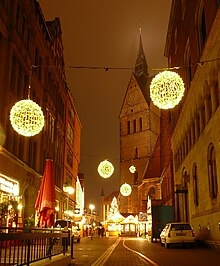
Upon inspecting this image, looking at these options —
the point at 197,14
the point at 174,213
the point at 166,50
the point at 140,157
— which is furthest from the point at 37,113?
the point at 140,157

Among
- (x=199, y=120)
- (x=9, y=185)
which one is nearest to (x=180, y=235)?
(x=199, y=120)

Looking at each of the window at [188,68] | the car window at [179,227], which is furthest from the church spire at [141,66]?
the car window at [179,227]

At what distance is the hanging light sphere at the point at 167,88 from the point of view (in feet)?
48.3

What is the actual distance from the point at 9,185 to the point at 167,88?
12.4 meters

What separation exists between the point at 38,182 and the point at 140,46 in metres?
90.1

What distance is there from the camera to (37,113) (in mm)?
15883

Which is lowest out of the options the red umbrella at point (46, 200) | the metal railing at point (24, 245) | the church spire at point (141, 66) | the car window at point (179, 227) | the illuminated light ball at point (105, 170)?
the metal railing at point (24, 245)

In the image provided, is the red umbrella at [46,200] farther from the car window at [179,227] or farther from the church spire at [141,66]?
the church spire at [141,66]

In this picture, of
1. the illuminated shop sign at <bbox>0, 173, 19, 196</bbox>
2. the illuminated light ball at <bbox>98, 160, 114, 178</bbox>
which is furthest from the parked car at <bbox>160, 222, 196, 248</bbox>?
the illuminated shop sign at <bbox>0, 173, 19, 196</bbox>

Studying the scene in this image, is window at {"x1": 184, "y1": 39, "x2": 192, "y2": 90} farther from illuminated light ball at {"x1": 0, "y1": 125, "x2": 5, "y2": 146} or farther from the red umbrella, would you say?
the red umbrella

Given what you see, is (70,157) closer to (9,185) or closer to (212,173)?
(9,185)

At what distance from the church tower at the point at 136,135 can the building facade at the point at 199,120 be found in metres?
49.4

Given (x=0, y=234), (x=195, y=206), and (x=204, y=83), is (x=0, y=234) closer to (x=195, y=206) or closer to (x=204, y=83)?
(x=204, y=83)

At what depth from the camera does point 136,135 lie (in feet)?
300
